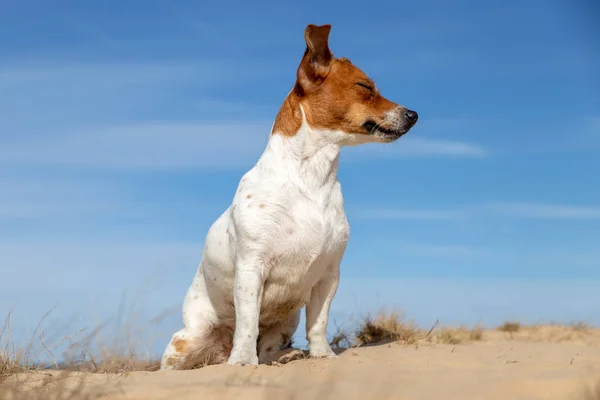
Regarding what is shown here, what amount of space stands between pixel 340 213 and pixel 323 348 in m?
1.26

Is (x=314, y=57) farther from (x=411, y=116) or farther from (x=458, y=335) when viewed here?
(x=458, y=335)

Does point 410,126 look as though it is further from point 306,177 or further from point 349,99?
point 306,177

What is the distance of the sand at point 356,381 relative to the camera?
489cm

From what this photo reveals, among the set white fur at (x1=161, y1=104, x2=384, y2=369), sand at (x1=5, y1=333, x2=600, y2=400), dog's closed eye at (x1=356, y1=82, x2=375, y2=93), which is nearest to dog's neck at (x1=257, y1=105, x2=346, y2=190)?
white fur at (x1=161, y1=104, x2=384, y2=369)

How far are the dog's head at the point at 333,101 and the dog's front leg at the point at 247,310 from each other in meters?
1.26

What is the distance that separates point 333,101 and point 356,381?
2434mm

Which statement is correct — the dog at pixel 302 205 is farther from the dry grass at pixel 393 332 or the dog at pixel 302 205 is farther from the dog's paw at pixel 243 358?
the dry grass at pixel 393 332

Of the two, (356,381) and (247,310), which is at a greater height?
(247,310)

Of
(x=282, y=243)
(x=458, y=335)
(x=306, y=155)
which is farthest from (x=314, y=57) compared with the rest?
(x=458, y=335)

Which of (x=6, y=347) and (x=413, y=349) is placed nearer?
(x=6, y=347)

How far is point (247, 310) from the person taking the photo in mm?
6410

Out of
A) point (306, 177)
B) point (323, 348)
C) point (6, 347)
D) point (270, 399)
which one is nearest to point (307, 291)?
point (323, 348)

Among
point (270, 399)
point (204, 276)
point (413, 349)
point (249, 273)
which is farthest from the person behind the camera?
point (413, 349)

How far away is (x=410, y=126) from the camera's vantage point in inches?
274
